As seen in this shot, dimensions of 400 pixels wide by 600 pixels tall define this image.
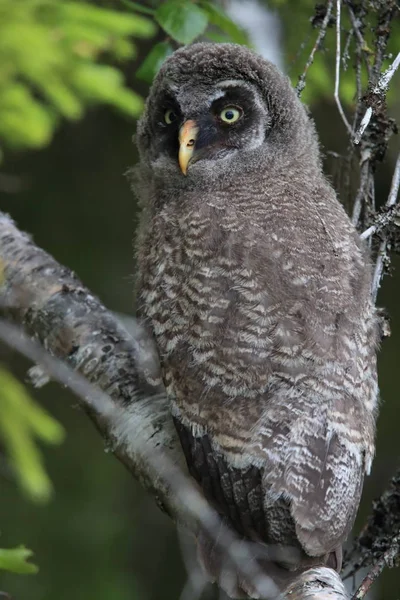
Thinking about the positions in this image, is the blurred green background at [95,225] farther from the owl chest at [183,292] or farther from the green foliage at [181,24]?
the owl chest at [183,292]

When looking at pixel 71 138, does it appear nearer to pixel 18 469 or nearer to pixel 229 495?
pixel 18 469

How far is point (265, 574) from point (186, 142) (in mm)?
1776

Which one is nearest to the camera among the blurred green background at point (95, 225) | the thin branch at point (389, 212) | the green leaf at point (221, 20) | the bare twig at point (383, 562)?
the bare twig at point (383, 562)

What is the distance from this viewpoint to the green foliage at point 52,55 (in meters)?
3.75

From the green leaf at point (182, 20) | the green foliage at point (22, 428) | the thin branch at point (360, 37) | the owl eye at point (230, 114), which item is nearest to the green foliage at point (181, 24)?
the green leaf at point (182, 20)

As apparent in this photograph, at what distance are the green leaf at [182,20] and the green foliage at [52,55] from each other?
1.78 ft

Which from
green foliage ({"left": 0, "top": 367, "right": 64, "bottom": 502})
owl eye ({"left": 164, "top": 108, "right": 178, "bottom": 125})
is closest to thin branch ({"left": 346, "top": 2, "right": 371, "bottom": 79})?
owl eye ({"left": 164, "top": 108, "right": 178, "bottom": 125})

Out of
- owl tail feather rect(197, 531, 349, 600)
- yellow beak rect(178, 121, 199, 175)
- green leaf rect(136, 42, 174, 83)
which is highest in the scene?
green leaf rect(136, 42, 174, 83)

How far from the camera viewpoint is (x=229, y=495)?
2998 millimetres

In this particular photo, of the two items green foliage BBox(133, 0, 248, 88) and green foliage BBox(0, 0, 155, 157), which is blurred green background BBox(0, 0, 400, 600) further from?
green foliage BBox(133, 0, 248, 88)

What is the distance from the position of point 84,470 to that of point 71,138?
125 inches

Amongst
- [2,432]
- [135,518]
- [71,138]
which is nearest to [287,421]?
[2,432]

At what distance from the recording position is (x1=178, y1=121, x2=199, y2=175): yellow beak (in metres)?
3.46

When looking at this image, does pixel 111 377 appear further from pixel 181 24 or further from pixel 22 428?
pixel 181 24
